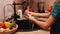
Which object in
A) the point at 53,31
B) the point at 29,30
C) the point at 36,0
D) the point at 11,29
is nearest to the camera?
the point at 53,31

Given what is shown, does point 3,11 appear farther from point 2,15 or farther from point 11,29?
point 11,29

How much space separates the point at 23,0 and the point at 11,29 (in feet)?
3.00

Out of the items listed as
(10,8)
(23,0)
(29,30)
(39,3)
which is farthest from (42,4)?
(29,30)

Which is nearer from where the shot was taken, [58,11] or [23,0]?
[58,11]

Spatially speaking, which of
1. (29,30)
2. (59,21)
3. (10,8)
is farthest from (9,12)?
(59,21)

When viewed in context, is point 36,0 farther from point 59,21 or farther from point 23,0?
point 59,21

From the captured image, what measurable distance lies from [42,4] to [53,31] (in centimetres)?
121

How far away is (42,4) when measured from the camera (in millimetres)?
2479

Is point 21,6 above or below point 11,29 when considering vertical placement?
above

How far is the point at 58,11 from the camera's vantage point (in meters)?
1.21

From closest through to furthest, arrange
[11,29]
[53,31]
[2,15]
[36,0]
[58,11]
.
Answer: [58,11] → [53,31] → [11,29] → [2,15] → [36,0]

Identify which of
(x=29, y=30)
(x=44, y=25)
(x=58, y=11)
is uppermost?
(x=58, y=11)

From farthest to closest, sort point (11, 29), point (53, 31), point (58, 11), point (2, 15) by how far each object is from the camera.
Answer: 1. point (2, 15)
2. point (11, 29)
3. point (53, 31)
4. point (58, 11)

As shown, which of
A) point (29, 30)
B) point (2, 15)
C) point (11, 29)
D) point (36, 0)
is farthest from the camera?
point (36, 0)
